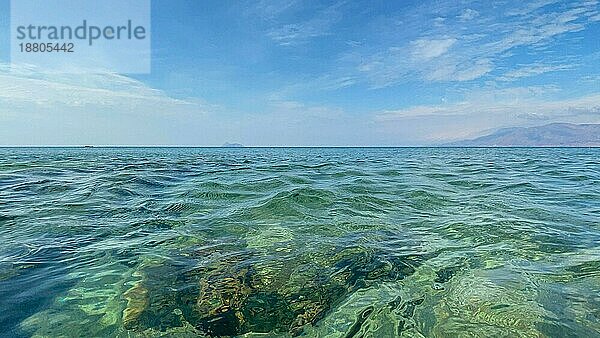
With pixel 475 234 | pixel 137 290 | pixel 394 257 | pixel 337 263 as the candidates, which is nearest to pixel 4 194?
pixel 137 290

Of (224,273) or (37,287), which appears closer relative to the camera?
(37,287)

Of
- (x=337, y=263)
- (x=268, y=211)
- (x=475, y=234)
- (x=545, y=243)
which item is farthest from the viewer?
(x=268, y=211)

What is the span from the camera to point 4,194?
10570 millimetres

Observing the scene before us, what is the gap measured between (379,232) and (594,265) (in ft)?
10.4

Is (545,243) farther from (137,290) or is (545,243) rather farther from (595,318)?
(137,290)

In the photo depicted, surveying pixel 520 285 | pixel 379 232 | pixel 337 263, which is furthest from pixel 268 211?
pixel 520 285

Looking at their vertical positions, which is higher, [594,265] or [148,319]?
[594,265]

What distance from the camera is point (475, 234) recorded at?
6293 mm

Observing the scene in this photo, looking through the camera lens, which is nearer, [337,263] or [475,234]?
[337,263]

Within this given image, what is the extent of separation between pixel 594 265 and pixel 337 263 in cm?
A: 362

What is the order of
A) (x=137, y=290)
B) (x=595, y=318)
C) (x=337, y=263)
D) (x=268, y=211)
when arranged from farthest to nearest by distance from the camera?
(x=268, y=211), (x=337, y=263), (x=137, y=290), (x=595, y=318)

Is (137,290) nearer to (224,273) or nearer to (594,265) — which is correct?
(224,273)

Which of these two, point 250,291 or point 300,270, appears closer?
point 250,291

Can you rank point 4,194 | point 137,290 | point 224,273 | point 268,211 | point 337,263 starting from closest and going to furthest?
point 137,290
point 224,273
point 337,263
point 268,211
point 4,194
